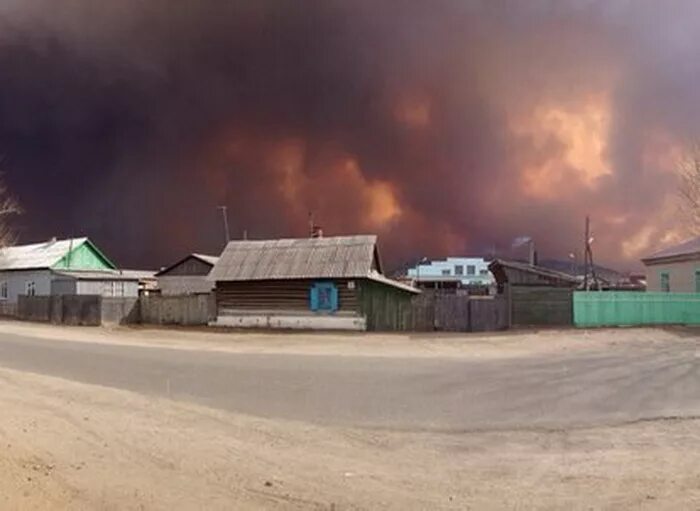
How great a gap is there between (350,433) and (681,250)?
4089cm

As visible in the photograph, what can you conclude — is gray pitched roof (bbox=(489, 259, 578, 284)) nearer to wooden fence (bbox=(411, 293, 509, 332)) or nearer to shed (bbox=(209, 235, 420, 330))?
shed (bbox=(209, 235, 420, 330))

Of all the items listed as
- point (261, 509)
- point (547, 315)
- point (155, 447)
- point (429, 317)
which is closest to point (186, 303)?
point (429, 317)

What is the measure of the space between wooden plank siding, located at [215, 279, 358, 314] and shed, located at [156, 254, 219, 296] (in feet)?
64.7

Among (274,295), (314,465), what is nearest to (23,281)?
(274,295)

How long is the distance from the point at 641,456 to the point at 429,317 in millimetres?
27632

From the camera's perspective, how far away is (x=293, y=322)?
3938cm

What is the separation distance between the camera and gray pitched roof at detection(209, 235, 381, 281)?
38.6 m

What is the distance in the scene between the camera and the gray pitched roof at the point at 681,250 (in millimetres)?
44406

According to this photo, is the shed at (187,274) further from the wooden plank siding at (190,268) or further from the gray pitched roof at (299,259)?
the gray pitched roof at (299,259)

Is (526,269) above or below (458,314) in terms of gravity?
above

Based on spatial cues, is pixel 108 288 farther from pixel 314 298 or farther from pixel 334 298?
pixel 334 298

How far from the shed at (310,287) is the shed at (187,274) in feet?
61.8

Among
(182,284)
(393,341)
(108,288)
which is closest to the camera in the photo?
(393,341)

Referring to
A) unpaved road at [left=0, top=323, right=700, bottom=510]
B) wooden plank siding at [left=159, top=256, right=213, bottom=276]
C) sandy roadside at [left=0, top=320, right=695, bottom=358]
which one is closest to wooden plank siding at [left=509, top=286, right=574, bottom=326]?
sandy roadside at [left=0, top=320, right=695, bottom=358]
